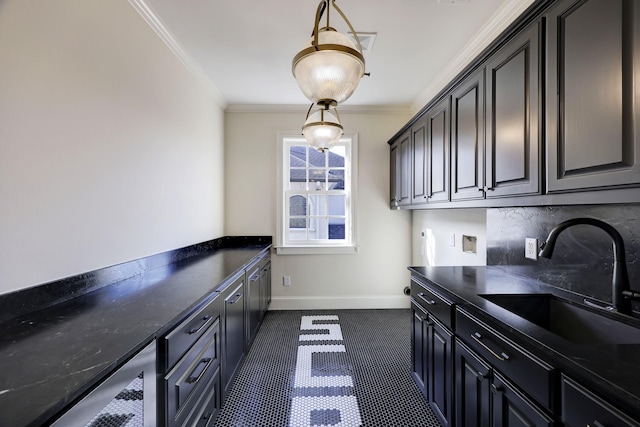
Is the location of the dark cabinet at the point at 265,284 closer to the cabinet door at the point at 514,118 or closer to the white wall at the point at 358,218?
the white wall at the point at 358,218

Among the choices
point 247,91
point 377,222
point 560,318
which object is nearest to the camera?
point 560,318

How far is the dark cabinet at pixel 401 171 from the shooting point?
10.4ft

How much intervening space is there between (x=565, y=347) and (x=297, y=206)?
11.2ft

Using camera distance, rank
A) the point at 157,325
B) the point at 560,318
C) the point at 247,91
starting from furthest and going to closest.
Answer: the point at 247,91, the point at 560,318, the point at 157,325

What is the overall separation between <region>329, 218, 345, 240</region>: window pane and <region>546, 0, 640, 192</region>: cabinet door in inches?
118

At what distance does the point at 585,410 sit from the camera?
811 millimetres

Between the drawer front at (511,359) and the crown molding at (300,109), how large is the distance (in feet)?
10.3

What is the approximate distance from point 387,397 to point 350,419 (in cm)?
36

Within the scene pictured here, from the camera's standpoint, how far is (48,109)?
1286 mm

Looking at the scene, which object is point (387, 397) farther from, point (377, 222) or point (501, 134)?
point (377, 222)

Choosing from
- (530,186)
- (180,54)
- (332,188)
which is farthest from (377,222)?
(180,54)

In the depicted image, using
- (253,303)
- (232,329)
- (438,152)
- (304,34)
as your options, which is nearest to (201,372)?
(232,329)

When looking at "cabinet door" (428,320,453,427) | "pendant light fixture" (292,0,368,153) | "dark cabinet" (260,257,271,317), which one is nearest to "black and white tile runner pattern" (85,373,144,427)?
"pendant light fixture" (292,0,368,153)

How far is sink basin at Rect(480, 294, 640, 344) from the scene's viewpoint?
116 cm
